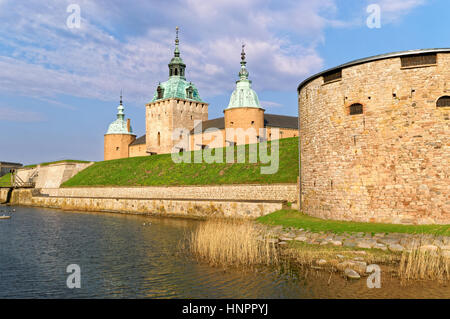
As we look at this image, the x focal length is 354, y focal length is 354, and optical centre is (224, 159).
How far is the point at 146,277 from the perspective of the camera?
11.3m

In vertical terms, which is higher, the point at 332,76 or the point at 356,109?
the point at 332,76

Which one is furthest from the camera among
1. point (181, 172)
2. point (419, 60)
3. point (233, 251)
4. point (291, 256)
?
point (181, 172)

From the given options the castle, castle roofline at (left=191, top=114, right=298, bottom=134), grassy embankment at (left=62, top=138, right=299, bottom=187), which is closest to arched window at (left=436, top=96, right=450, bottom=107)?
grassy embankment at (left=62, top=138, right=299, bottom=187)

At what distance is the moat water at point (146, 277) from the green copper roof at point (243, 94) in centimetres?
3272

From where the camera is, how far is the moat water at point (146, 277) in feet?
31.3

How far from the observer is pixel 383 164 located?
1506cm

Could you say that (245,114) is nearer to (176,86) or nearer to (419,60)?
(176,86)

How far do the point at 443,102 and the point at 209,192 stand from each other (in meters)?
19.2

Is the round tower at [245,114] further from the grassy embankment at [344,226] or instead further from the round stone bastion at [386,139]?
the round stone bastion at [386,139]

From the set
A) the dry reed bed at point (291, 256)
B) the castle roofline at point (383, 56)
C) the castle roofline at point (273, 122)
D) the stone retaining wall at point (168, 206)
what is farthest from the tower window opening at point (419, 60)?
the castle roofline at point (273, 122)

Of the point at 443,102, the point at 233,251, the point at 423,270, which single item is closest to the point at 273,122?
the point at 443,102

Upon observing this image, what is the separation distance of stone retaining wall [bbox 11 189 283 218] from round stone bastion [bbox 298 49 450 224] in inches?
233

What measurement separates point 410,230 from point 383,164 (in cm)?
298

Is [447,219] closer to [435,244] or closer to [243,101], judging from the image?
[435,244]
